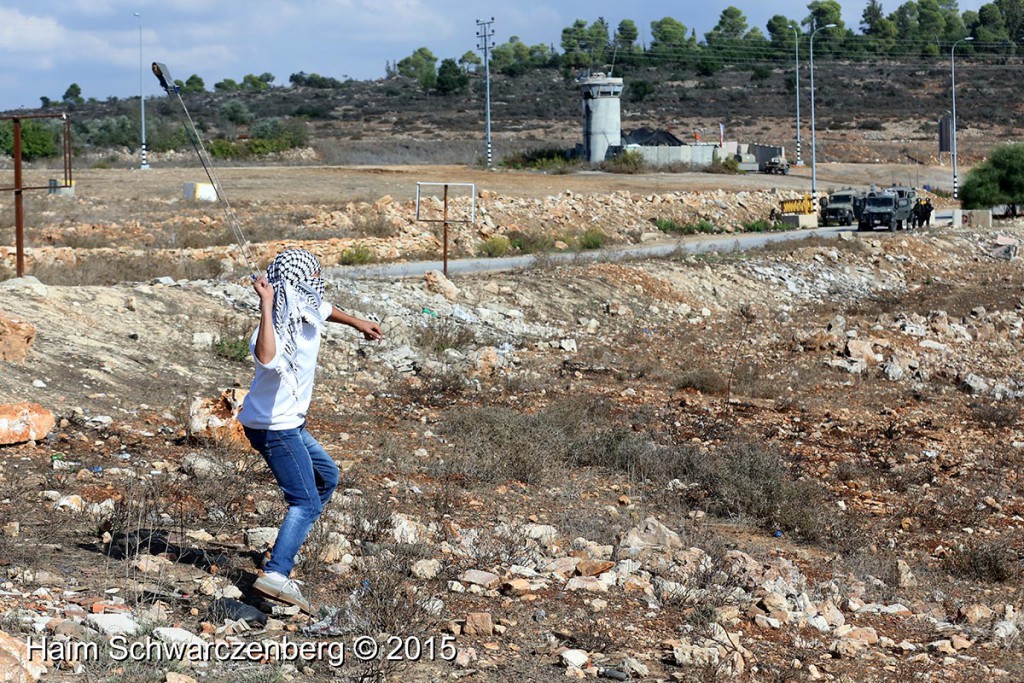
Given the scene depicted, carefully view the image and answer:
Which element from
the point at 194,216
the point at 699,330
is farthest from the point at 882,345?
the point at 194,216

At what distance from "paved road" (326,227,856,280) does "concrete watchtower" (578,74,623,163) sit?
1963cm

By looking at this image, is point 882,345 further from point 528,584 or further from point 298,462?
point 298,462

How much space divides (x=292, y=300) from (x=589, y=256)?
1998cm

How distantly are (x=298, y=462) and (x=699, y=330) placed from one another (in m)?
15.9

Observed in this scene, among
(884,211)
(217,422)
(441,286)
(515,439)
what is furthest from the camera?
(884,211)

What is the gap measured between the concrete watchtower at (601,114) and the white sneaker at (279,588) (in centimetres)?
4991

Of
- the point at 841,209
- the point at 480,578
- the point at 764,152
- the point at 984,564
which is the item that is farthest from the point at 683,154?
the point at 480,578

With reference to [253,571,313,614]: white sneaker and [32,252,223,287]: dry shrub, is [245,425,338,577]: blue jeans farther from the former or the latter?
[32,252,223,287]: dry shrub

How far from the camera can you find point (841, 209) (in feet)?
127

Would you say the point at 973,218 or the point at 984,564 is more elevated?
the point at 973,218

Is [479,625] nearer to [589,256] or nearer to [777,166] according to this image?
[589,256]

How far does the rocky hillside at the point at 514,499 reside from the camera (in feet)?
20.3

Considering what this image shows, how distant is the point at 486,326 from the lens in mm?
19016

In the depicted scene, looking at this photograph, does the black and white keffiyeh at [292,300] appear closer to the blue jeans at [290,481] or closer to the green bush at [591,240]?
the blue jeans at [290,481]
